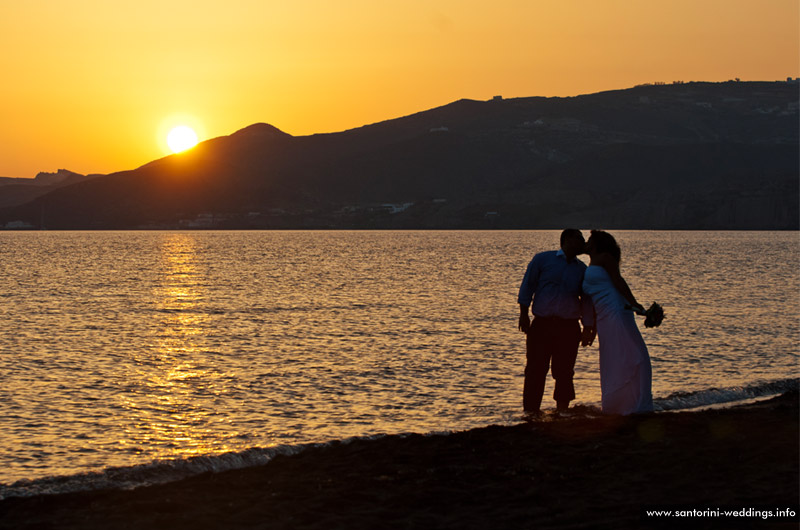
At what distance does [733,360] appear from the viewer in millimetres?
20578

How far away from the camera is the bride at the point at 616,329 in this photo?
10656 mm

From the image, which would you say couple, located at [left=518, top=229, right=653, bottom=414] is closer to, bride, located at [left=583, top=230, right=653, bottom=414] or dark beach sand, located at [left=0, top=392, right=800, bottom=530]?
bride, located at [left=583, top=230, right=653, bottom=414]

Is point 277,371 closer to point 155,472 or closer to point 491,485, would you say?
point 155,472

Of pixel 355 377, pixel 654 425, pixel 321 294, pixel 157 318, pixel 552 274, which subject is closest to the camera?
pixel 654 425

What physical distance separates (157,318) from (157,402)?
1727 centimetres

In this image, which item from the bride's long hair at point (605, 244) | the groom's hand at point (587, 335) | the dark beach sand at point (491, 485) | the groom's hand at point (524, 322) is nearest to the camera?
the dark beach sand at point (491, 485)

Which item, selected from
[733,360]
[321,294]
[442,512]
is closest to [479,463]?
[442,512]

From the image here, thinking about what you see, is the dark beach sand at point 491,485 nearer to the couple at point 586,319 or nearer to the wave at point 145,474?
the couple at point 586,319

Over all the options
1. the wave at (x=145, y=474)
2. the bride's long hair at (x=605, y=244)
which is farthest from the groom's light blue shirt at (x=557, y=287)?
the wave at (x=145, y=474)

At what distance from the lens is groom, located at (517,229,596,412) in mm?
11438

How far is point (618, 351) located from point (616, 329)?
27 centimetres

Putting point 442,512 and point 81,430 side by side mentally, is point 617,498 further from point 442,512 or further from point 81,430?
point 81,430

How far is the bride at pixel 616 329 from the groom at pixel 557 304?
41 cm

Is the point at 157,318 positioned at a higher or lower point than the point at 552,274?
lower
